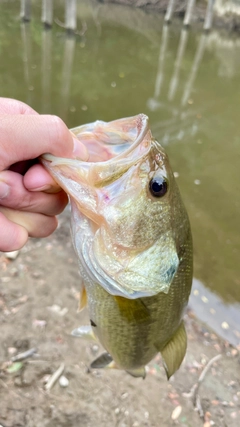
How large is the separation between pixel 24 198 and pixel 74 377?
1827 mm

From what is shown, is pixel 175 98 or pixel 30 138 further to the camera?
pixel 175 98

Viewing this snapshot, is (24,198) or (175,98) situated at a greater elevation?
(24,198)

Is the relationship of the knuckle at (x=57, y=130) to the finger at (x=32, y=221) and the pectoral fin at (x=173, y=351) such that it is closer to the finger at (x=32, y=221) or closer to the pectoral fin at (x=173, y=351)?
the finger at (x=32, y=221)

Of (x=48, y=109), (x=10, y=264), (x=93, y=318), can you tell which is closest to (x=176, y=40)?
(x=48, y=109)

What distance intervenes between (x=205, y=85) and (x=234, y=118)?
263cm

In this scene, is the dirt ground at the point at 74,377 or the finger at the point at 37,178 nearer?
the finger at the point at 37,178

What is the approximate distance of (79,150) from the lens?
1.30m

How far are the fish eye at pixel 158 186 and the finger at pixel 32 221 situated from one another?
0.45 m

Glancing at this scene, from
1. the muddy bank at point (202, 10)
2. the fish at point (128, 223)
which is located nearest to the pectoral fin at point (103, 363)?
the fish at point (128, 223)

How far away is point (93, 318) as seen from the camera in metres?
1.62

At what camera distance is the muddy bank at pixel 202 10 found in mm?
23344

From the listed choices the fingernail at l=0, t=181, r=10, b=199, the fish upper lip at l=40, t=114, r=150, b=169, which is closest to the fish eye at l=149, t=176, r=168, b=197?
the fish upper lip at l=40, t=114, r=150, b=169

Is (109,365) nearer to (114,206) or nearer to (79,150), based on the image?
(114,206)

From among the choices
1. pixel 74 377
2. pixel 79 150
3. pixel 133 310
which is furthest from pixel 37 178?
pixel 74 377
